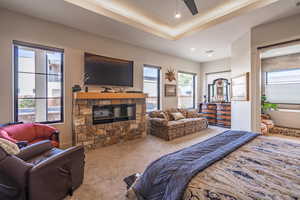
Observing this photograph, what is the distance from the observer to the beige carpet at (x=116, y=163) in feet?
6.23

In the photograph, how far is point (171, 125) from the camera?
422 cm

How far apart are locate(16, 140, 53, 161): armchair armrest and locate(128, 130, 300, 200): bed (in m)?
1.50

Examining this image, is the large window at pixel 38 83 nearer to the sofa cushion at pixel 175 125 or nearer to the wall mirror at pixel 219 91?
the sofa cushion at pixel 175 125

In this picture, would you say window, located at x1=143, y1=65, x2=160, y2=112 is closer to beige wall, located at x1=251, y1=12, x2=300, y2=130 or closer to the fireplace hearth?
the fireplace hearth

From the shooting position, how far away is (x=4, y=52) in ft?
8.95

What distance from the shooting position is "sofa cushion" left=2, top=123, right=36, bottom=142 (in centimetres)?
237

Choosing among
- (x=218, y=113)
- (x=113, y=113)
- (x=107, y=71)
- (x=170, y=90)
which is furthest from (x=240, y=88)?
(x=107, y=71)

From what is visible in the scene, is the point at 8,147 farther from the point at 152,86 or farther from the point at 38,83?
the point at 152,86

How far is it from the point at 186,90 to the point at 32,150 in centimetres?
582

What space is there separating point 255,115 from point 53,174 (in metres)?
4.16

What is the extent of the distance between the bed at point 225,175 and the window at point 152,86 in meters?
3.59

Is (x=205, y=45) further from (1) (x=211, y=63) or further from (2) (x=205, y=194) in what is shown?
(2) (x=205, y=194)

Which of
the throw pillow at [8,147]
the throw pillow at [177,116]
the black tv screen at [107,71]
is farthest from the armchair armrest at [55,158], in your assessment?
the throw pillow at [177,116]

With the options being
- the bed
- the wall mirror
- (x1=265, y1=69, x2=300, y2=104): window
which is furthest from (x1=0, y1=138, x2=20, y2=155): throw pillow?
(x1=265, y1=69, x2=300, y2=104): window
